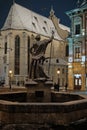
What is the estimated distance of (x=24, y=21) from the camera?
70500 millimetres

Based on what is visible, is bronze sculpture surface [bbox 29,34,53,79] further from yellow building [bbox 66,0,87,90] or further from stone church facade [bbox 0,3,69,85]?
stone church facade [bbox 0,3,69,85]

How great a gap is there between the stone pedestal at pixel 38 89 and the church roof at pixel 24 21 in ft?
176

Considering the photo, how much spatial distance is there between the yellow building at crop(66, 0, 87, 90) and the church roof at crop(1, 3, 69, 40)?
77.1 feet

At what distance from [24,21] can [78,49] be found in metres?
29.7

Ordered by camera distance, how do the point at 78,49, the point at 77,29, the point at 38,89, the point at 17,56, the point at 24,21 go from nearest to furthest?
the point at 38,89
the point at 78,49
the point at 77,29
the point at 17,56
the point at 24,21

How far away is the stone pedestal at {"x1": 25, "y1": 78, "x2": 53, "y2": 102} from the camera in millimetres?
13828

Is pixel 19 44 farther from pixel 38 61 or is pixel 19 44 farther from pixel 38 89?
pixel 38 89

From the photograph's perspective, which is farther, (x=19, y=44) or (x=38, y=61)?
(x=19, y=44)

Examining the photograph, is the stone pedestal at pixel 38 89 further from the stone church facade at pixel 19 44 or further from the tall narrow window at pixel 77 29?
the stone church facade at pixel 19 44

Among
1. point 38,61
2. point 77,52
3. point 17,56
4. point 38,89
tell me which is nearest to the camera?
point 38,89

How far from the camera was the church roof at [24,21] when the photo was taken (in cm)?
6819

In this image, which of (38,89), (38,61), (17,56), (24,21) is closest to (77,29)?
(17,56)

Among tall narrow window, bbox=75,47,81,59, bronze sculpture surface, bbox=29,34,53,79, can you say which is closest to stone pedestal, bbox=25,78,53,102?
bronze sculpture surface, bbox=29,34,53,79

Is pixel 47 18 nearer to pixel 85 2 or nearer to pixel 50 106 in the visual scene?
pixel 85 2
